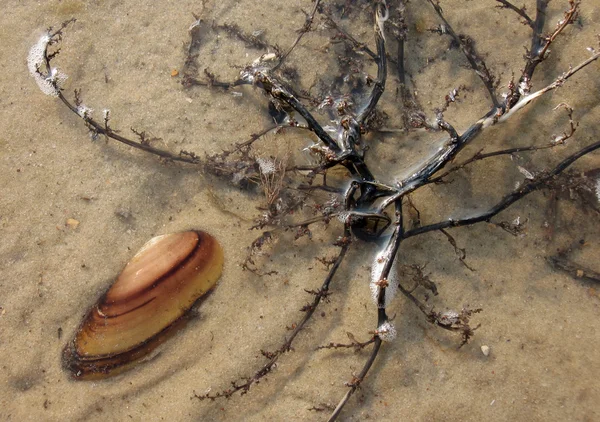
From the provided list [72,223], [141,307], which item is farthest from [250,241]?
[72,223]

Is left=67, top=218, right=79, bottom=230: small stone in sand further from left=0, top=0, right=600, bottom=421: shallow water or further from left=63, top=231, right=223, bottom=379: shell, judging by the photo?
left=63, top=231, right=223, bottom=379: shell

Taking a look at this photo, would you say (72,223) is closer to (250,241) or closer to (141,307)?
(141,307)

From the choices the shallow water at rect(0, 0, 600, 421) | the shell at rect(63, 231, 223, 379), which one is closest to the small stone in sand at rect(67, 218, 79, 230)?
the shallow water at rect(0, 0, 600, 421)

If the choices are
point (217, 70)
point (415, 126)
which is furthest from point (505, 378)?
point (217, 70)

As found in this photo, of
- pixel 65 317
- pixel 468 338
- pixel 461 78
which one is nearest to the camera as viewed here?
pixel 468 338

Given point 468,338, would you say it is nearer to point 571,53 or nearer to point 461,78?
point 461,78
